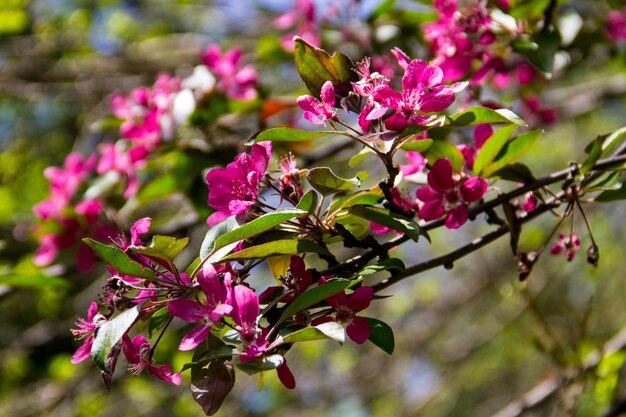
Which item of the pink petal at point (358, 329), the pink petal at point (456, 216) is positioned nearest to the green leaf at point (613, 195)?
the pink petal at point (456, 216)

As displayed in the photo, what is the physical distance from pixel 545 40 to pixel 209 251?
0.95 m

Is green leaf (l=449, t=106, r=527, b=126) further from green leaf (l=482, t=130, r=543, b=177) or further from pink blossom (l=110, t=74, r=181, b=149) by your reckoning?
pink blossom (l=110, t=74, r=181, b=149)

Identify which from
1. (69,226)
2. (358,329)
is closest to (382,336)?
(358,329)

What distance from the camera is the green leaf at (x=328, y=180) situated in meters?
1.01

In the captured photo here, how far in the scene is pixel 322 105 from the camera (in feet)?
3.40

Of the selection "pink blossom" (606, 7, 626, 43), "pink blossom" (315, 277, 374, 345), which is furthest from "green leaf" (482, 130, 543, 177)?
"pink blossom" (606, 7, 626, 43)

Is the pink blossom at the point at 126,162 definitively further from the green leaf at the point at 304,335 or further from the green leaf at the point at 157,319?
the green leaf at the point at 304,335

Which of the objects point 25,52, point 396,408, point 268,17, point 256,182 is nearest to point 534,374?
point 396,408

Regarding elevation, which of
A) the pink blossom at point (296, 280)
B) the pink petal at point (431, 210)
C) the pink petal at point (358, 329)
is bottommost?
the pink petal at point (358, 329)

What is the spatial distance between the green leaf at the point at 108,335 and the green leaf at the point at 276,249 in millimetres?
131

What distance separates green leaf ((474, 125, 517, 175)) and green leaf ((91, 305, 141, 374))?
0.59 metres

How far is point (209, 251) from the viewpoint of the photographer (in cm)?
99

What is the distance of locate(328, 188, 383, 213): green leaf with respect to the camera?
41.1 inches

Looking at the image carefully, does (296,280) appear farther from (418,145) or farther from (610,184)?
(610,184)
